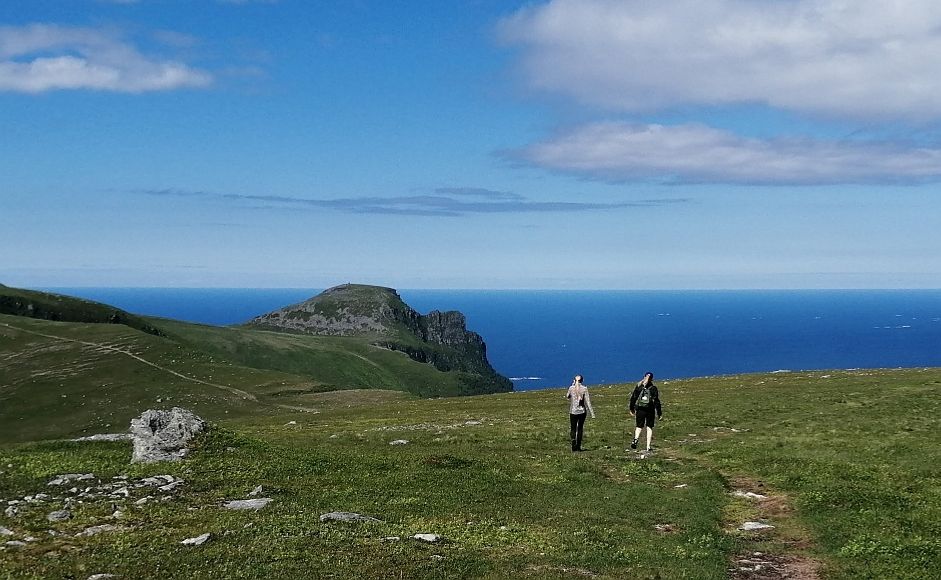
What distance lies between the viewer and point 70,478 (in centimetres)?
2405

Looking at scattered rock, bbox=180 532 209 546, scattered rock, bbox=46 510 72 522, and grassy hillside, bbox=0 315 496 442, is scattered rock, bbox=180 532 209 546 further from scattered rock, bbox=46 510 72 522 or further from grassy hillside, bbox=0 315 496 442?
grassy hillside, bbox=0 315 496 442

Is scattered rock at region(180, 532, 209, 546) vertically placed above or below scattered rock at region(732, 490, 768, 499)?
above

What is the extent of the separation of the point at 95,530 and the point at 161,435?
9.82m

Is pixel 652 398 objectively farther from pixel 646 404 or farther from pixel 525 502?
pixel 525 502

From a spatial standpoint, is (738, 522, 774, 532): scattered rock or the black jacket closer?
(738, 522, 774, 532): scattered rock

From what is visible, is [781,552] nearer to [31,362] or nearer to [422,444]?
[422,444]

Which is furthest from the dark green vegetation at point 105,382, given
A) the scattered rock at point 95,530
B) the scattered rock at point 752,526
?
the scattered rock at point 752,526

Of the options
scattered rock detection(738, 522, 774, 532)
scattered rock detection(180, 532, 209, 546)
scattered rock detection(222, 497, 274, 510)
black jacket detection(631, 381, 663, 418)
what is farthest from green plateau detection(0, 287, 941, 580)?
black jacket detection(631, 381, 663, 418)

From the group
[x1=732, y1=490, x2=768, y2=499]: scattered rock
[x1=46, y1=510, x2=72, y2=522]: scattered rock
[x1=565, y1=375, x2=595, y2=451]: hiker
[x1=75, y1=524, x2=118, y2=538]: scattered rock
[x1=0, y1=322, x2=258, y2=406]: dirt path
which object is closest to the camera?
[x1=75, y1=524, x2=118, y2=538]: scattered rock

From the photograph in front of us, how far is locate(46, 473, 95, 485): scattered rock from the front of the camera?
2355 cm

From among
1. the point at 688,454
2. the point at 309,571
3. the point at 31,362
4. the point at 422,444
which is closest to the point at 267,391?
the point at 31,362

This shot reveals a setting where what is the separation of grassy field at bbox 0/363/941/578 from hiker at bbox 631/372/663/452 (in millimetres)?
1715

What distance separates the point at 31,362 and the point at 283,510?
144m

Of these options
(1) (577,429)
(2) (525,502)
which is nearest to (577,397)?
(1) (577,429)
